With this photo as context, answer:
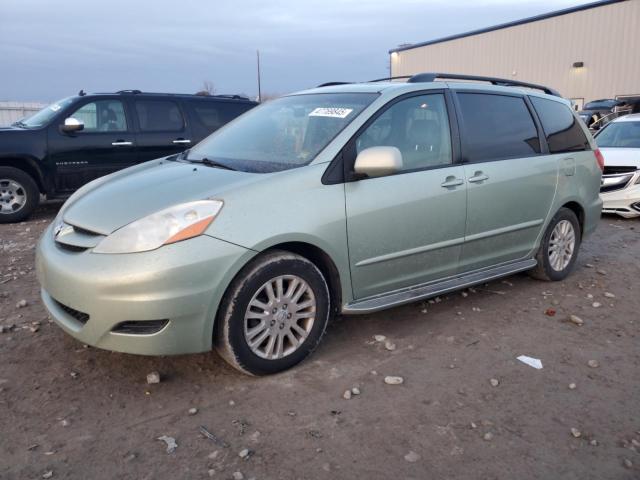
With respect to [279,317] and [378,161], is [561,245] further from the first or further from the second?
[279,317]

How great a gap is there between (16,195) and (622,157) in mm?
8800

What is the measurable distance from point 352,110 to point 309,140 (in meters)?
0.36

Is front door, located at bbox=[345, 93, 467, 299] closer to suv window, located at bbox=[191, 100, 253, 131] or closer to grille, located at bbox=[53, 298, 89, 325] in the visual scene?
grille, located at bbox=[53, 298, 89, 325]

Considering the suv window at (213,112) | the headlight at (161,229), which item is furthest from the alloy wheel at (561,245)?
the suv window at (213,112)

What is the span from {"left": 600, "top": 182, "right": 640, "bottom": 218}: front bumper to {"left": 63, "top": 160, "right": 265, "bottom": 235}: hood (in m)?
6.74

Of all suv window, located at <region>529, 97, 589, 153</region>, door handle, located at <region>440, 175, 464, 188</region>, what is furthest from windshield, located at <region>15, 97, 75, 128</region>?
suv window, located at <region>529, 97, 589, 153</region>

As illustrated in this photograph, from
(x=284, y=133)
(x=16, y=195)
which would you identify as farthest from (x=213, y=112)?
(x=284, y=133)

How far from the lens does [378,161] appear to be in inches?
129

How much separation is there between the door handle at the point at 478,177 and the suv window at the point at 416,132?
23 centimetres

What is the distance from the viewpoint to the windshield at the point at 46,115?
7668 millimetres

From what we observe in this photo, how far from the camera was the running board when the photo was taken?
350 centimetres

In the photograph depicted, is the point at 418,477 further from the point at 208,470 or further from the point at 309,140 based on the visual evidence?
the point at 309,140

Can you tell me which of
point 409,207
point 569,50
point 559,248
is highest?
point 569,50

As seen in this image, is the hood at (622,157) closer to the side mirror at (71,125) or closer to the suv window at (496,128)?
the suv window at (496,128)
